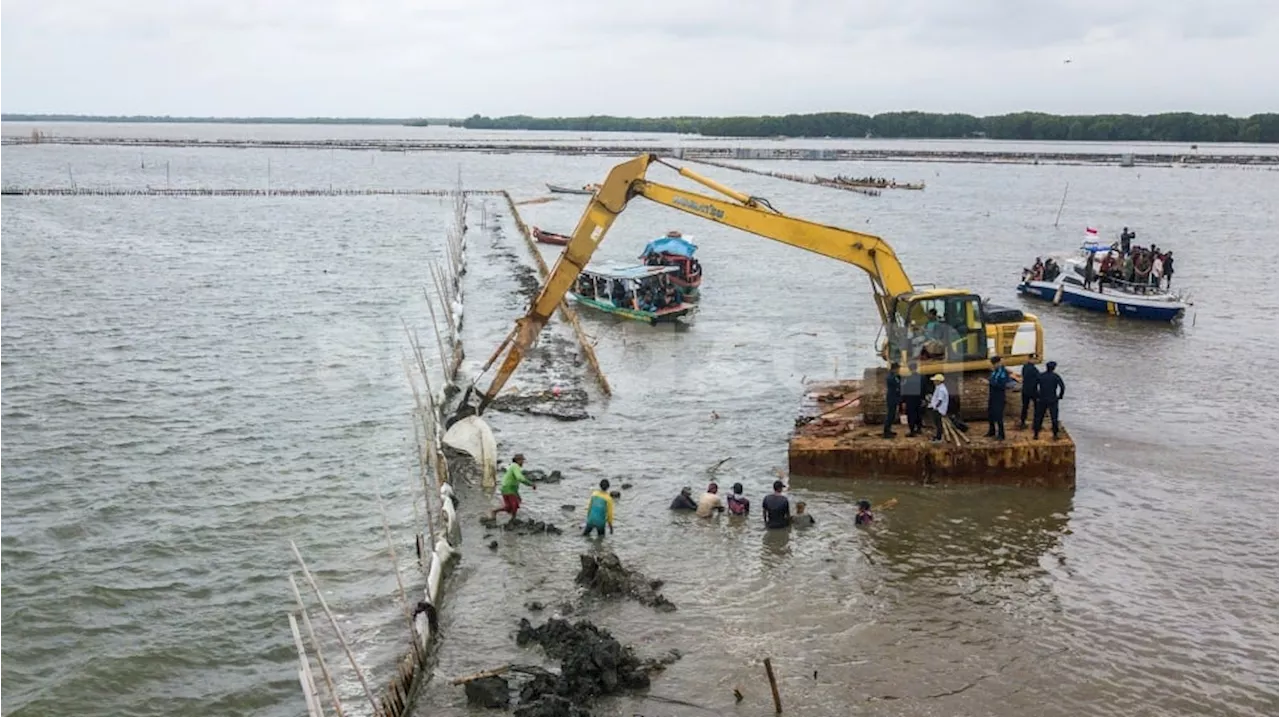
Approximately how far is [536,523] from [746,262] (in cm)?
3747

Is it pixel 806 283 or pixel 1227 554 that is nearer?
pixel 1227 554

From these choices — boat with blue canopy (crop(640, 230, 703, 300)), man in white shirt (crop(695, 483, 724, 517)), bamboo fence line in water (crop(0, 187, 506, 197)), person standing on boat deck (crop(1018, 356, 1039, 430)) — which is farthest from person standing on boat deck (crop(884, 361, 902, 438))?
bamboo fence line in water (crop(0, 187, 506, 197))

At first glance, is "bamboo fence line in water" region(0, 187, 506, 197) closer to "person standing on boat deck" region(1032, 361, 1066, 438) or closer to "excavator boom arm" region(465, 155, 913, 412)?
"excavator boom arm" region(465, 155, 913, 412)

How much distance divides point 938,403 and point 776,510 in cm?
410

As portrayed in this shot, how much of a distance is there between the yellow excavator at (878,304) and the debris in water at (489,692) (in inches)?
362

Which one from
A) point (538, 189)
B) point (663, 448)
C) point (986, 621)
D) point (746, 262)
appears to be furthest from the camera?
point (538, 189)

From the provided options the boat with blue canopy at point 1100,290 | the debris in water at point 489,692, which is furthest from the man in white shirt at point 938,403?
the boat with blue canopy at point 1100,290

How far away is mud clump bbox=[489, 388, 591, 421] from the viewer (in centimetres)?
2300

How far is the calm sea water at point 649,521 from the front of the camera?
1243 centimetres

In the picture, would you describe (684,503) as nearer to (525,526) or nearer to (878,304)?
(525,526)

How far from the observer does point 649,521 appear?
16.8 meters

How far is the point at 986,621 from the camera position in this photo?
1338 centimetres

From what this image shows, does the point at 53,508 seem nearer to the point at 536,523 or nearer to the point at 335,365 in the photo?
the point at 536,523

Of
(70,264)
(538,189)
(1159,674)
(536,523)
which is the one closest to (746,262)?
(70,264)
